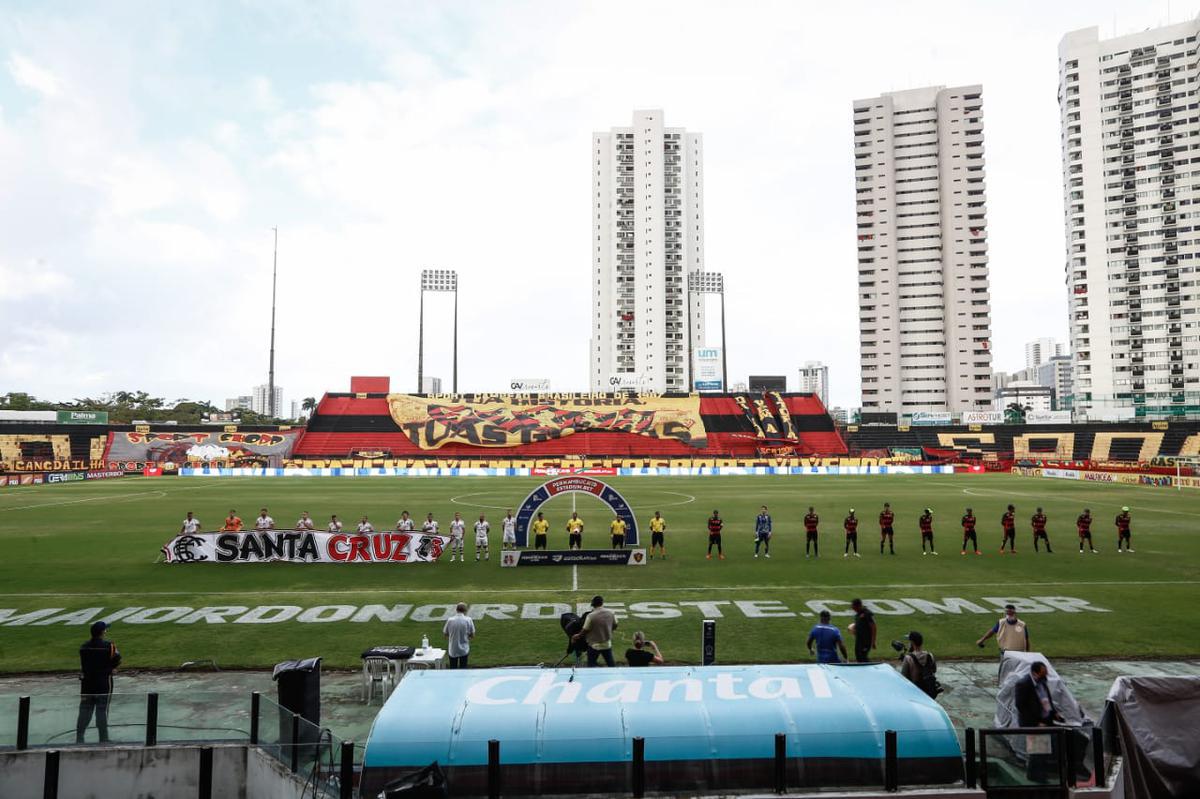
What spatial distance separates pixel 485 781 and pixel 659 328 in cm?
15339

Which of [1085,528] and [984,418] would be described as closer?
[1085,528]

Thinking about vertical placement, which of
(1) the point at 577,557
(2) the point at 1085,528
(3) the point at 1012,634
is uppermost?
(3) the point at 1012,634

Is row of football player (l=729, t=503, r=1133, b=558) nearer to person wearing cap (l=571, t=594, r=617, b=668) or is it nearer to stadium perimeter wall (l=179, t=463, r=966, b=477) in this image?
person wearing cap (l=571, t=594, r=617, b=668)

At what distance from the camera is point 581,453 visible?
3551 inches

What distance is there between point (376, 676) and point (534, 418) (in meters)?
86.5

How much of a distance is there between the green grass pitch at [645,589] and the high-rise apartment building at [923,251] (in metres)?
112

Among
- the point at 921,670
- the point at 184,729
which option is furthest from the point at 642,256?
the point at 184,729

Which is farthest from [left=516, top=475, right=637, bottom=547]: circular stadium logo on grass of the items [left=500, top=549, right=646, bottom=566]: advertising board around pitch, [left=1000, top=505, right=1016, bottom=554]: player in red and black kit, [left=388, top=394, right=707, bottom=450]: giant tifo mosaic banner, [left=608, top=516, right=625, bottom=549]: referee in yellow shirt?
[left=388, top=394, right=707, bottom=450]: giant tifo mosaic banner

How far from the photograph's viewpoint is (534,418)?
321 ft

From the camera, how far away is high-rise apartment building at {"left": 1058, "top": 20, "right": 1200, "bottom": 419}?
394 feet

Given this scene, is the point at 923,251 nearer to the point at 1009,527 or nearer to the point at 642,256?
the point at 642,256

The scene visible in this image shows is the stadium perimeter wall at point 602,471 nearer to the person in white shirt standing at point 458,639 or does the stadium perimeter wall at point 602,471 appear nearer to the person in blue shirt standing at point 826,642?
the person in white shirt standing at point 458,639

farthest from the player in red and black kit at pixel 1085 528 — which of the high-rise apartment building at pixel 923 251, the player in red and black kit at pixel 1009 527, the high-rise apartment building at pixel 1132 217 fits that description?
the high-rise apartment building at pixel 923 251

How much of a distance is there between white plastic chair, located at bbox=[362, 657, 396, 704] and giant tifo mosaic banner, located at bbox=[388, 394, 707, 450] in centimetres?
8141
